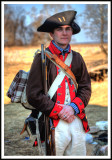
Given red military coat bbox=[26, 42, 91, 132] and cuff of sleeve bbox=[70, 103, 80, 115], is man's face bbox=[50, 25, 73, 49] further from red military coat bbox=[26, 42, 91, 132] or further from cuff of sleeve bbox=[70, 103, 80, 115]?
cuff of sleeve bbox=[70, 103, 80, 115]

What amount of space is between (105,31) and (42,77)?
6.56 meters

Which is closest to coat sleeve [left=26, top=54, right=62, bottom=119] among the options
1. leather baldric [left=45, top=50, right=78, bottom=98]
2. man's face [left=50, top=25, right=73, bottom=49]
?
leather baldric [left=45, top=50, right=78, bottom=98]

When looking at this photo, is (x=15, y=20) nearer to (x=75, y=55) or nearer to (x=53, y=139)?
(x=75, y=55)

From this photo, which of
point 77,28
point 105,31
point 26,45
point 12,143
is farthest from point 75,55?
point 105,31

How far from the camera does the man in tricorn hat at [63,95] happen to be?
243 centimetres

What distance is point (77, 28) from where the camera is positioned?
269 centimetres

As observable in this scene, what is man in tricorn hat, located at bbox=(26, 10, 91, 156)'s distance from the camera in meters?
2.43

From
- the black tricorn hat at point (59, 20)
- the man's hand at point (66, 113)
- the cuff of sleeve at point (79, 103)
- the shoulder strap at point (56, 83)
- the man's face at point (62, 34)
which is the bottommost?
the man's hand at point (66, 113)

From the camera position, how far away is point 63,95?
2.53 meters

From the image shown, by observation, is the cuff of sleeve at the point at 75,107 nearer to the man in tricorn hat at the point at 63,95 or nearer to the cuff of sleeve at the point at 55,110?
the man in tricorn hat at the point at 63,95

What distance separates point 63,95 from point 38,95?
305 millimetres

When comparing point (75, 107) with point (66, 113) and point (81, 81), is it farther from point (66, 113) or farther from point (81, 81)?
point (81, 81)

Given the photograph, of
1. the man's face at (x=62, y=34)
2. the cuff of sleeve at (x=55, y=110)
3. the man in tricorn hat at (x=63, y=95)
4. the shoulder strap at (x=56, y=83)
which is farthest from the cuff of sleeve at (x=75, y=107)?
the man's face at (x=62, y=34)

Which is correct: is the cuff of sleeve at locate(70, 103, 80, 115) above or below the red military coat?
below
